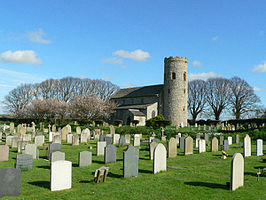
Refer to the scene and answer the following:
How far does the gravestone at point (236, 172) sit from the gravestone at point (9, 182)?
20.1 feet

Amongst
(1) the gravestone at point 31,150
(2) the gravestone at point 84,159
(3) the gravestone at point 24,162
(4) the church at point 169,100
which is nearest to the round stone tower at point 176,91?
(4) the church at point 169,100

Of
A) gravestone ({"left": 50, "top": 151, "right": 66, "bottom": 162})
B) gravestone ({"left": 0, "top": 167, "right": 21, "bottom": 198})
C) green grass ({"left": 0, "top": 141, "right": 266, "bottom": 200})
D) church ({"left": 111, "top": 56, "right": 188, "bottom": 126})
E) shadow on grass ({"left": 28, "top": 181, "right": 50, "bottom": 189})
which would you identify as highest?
church ({"left": 111, "top": 56, "right": 188, "bottom": 126})

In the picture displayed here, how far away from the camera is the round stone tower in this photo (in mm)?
49000

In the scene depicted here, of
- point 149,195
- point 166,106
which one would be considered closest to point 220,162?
point 149,195

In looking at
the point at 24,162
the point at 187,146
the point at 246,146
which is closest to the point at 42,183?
the point at 24,162

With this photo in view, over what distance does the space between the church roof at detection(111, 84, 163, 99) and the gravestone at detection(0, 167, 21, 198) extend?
4450 cm

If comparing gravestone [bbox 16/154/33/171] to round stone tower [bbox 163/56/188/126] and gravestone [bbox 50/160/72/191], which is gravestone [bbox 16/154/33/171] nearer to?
gravestone [bbox 50/160/72/191]

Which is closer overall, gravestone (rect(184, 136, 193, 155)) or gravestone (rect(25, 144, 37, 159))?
gravestone (rect(25, 144, 37, 159))

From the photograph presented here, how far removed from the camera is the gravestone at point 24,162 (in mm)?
10739

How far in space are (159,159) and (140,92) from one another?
4628 centimetres

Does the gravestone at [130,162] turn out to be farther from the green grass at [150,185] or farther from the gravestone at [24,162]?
the gravestone at [24,162]

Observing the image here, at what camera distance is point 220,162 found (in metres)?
13.2

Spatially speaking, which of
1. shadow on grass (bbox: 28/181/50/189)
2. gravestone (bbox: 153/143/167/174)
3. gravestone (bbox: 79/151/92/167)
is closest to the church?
gravestone (bbox: 79/151/92/167)

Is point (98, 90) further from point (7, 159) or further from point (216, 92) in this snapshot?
point (7, 159)
